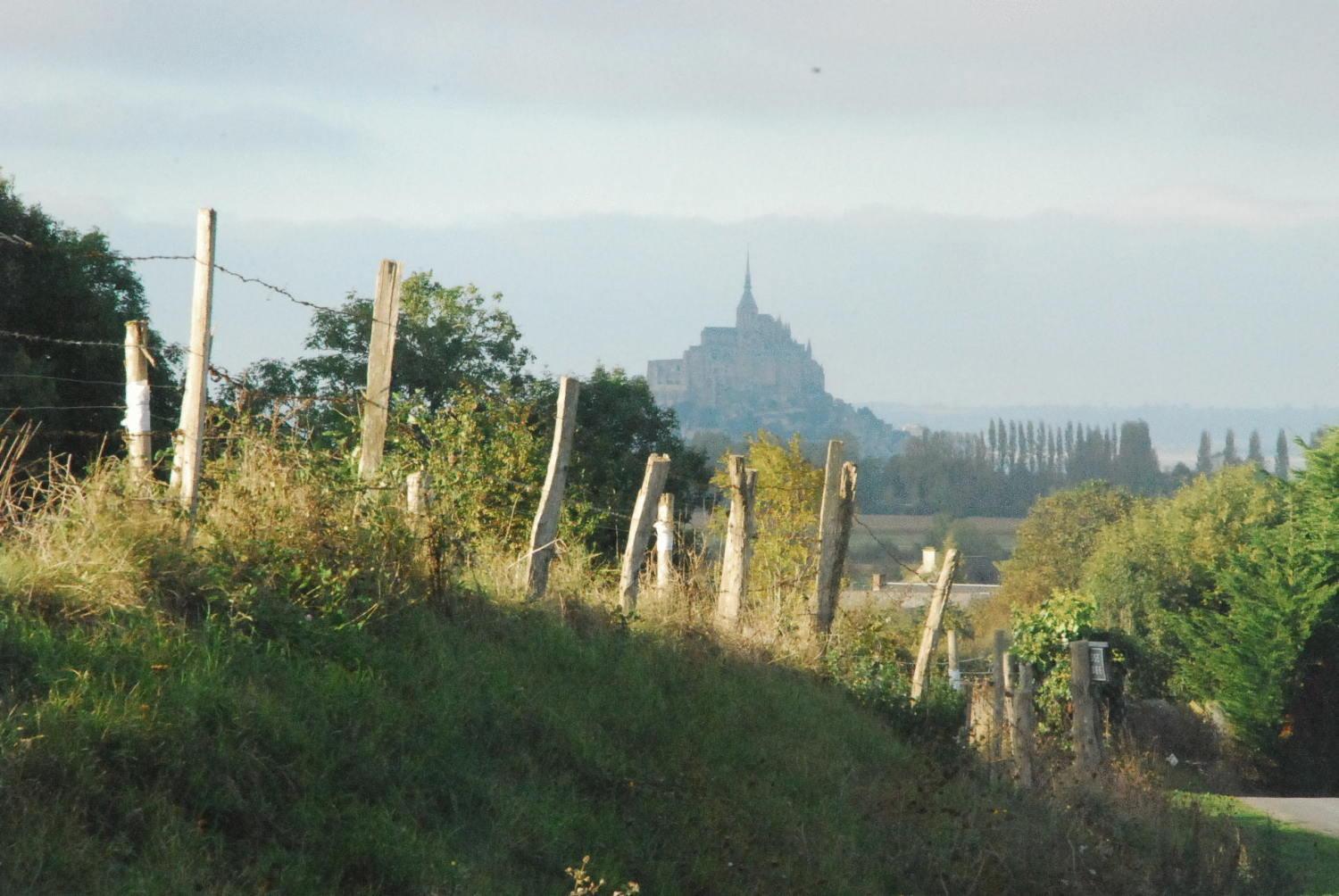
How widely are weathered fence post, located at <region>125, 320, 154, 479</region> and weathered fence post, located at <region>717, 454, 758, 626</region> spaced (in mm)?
7195

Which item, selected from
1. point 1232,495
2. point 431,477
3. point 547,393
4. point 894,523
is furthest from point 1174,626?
point 894,523

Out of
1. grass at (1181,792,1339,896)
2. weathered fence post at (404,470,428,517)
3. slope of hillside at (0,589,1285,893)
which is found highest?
weathered fence post at (404,470,428,517)

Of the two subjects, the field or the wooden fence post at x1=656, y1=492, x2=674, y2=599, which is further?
the field

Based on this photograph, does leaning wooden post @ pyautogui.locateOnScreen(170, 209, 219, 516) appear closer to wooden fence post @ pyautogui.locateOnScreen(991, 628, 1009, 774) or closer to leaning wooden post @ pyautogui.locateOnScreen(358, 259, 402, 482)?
leaning wooden post @ pyautogui.locateOnScreen(358, 259, 402, 482)

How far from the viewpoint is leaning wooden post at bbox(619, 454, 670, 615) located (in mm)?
13266

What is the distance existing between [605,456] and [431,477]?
2413 cm

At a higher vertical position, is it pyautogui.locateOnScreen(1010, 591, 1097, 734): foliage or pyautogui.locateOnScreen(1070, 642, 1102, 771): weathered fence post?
pyautogui.locateOnScreen(1070, 642, 1102, 771): weathered fence post

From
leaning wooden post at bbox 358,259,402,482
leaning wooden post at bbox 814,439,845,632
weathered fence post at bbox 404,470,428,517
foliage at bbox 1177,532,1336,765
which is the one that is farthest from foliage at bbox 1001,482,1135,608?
weathered fence post at bbox 404,470,428,517

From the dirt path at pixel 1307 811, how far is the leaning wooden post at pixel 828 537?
903cm

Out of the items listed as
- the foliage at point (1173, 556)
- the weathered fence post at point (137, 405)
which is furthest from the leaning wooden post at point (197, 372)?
the foliage at point (1173, 556)

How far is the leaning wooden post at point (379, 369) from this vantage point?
10.2 metres

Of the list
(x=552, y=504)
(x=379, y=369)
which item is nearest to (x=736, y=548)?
(x=552, y=504)

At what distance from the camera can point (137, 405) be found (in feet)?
28.3

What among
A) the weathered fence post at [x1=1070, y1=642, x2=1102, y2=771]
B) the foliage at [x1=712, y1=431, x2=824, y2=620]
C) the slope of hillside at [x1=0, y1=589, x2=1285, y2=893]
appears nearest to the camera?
the slope of hillside at [x1=0, y1=589, x2=1285, y2=893]
